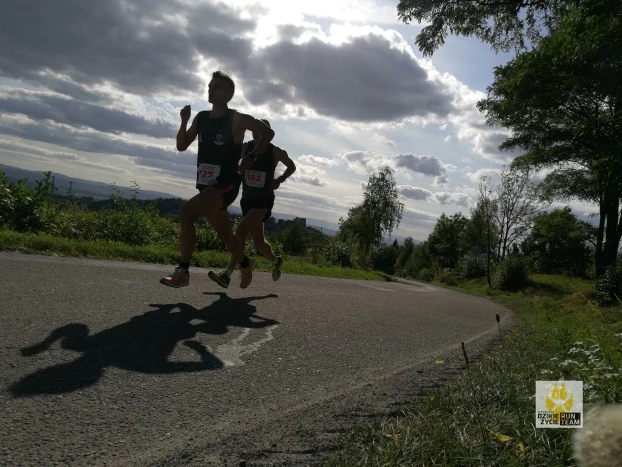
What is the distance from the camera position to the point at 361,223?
57781 millimetres

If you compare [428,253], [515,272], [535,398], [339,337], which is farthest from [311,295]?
[428,253]

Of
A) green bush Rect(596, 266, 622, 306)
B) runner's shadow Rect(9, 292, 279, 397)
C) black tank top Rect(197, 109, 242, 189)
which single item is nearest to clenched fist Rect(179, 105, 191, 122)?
black tank top Rect(197, 109, 242, 189)

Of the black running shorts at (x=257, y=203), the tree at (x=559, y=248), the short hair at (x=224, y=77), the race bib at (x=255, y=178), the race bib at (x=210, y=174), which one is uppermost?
the tree at (x=559, y=248)

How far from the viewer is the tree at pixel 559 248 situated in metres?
42.4

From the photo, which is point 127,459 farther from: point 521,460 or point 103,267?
point 103,267

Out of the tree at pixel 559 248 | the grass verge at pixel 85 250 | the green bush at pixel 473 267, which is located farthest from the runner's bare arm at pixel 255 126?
the green bush at pixel 473 267

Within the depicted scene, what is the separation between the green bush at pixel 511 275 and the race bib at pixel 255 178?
3038 cm

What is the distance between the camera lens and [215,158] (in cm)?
494

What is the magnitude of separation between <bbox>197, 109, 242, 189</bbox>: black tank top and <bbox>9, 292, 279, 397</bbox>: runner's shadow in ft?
4.59

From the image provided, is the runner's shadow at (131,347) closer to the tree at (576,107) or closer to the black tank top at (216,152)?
the black tank top at (216,152)

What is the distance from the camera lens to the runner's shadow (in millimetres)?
2260

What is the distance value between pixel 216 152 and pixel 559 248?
171 feet

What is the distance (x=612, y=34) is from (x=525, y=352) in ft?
29.0

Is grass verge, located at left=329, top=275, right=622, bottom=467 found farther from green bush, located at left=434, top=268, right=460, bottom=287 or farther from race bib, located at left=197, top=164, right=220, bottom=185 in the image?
green bush, located at left=434, top=268, right=460, bottom=287
